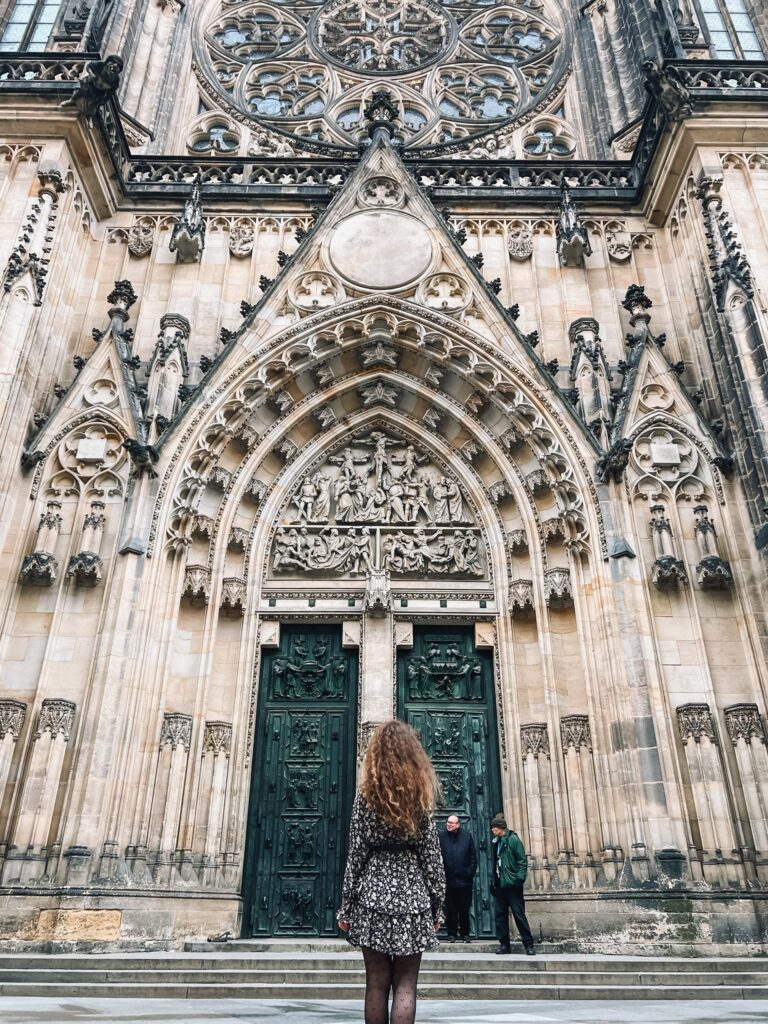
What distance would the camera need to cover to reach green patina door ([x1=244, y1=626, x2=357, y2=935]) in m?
9.71

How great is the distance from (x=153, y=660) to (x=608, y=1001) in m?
6.13

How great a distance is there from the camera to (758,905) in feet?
27.5

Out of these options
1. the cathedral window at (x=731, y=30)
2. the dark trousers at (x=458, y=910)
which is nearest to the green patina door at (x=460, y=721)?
the dark trousers at (x=458, y=910)

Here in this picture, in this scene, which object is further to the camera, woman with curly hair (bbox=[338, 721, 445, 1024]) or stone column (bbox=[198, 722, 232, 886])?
stone column (bbox=[198, 722, 232, 886])

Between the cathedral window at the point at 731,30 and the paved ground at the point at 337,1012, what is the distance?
14587 millimetres

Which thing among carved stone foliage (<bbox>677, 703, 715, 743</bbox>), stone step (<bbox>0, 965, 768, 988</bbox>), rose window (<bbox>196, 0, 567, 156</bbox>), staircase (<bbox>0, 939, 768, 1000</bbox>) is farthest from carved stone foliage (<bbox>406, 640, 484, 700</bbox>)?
rose window (<bbox>196, 0, 567, 156</bbox>)

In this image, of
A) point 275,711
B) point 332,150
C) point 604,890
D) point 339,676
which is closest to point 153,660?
point 275,711

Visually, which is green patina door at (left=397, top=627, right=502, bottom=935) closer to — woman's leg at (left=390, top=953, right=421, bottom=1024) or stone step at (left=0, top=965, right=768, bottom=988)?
stone step at (left=0, top=965, right=768, bottom=988)

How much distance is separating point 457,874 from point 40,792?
4483 millimetres

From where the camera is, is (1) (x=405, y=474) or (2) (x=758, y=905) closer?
(2) (x=758, y=905)

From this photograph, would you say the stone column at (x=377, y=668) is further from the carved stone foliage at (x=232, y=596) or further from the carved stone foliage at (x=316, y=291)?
the carved stone foliage at (x=316, y=291)

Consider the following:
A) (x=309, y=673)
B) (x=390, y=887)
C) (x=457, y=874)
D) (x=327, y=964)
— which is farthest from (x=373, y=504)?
(x=390, y=887)

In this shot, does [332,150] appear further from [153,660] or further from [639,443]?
[153,660]

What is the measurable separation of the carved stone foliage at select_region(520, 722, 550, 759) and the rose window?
37.0ft
